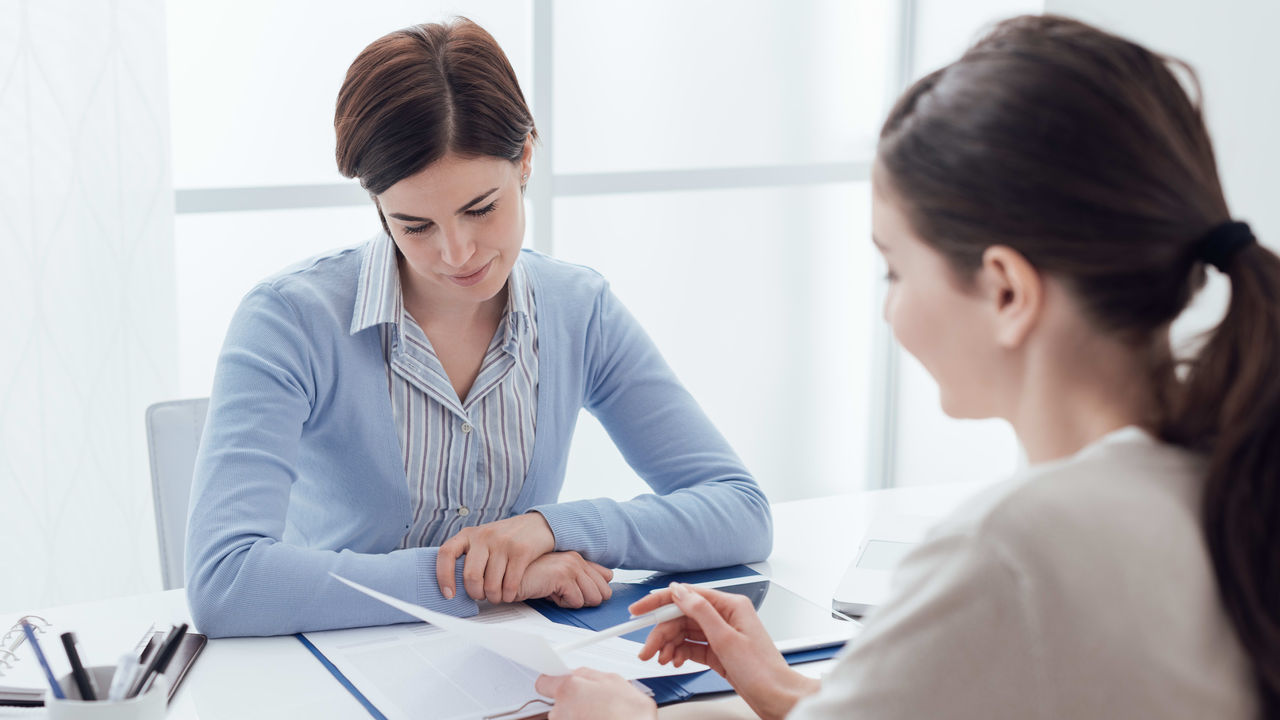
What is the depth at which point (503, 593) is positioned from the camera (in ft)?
4.23

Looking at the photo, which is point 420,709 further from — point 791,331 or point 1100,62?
point 791,331

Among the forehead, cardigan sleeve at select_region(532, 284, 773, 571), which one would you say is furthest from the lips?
cardigan sleeve at select_region(532, 284, 773, 571)

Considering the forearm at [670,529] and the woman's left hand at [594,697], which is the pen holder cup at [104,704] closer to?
the woman's left hand at [594,697]

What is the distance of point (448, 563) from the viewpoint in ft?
4.19

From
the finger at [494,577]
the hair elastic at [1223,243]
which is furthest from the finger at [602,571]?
the hair elastic at [1223,243]

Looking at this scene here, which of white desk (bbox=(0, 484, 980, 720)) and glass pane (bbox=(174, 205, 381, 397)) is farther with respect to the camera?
glass pane (bbox=(174, 205, 381, 397))

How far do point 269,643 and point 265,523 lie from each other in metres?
0.16

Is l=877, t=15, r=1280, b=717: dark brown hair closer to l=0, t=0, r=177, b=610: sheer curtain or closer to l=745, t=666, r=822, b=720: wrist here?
l=745, t=666, r=822, b=720: wrist

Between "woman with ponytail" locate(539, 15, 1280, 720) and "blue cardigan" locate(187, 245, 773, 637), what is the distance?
657 mm

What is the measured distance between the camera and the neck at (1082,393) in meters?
0.74

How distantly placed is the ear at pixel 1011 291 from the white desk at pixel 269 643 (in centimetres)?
66

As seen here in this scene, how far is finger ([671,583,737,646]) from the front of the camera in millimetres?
1067

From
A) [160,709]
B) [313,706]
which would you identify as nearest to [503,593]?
[313,706]

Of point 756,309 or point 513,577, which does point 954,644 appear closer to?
point 513,577
